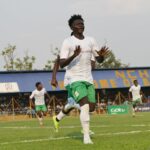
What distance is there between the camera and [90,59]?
10898mm

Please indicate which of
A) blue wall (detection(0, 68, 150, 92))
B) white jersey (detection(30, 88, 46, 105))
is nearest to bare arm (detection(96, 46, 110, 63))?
white jersey (detection(30, 88, 46, 105))

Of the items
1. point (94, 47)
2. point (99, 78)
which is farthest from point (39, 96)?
point (99, 78)

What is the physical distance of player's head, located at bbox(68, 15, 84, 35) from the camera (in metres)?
10.6

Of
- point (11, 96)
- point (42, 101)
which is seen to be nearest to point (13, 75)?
point (11, 96)

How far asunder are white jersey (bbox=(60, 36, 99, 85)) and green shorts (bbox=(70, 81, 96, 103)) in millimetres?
85

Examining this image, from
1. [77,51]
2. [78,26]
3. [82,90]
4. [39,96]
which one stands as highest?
[78,26]

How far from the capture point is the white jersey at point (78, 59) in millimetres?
10625

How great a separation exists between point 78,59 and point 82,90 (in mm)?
628

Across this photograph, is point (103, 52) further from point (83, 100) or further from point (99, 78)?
point (99, 78)

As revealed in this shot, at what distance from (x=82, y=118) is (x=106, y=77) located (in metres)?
50.9

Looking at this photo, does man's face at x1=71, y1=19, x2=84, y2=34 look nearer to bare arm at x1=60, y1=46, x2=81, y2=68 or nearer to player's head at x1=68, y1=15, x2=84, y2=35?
player's head at x1=68, y1=15, x2=84, y2=35

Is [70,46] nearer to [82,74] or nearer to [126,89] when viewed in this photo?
[82,74]

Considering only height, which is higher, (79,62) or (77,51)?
(77,51)

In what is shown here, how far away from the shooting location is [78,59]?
10695 millimetres
